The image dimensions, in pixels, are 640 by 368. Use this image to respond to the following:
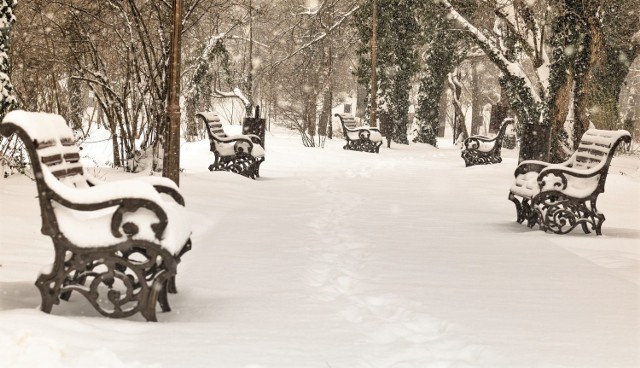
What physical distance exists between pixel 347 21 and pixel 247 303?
25688 mm

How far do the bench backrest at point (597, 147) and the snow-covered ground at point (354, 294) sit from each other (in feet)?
2.85

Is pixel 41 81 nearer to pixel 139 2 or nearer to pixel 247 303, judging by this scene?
pixel 139 2

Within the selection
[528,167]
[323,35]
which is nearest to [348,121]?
[323,35]

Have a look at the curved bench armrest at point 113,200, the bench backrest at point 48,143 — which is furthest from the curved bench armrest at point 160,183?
the curved bench armrest at point 113,200

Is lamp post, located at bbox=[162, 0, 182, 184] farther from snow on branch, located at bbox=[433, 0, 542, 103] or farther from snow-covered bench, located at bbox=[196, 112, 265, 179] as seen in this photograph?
snow on branch, located at bbox=[433, 0, 542, 103]

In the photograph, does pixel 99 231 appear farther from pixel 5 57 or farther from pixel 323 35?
pixel 323 35

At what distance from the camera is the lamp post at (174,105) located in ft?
23.6

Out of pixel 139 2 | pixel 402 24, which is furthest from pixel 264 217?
pixel 402 24

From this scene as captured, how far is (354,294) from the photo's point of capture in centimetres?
473

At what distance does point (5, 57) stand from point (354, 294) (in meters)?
5.06

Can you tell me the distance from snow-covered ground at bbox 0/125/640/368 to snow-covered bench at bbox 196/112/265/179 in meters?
2.75

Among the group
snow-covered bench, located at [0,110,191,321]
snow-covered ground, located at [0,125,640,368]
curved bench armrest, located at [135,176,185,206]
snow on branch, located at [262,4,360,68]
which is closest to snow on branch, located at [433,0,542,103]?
snow-covered ground, located at [0,125,640,368]

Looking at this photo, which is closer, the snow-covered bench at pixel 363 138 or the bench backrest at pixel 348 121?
the snow-covered bench at pixel 363 138

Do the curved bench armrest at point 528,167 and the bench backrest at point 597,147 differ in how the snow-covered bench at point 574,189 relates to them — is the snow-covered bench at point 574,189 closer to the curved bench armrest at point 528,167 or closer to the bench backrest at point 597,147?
the bench backrest at point 597,147
